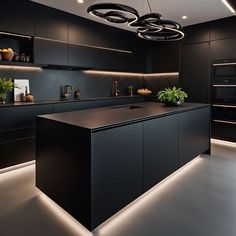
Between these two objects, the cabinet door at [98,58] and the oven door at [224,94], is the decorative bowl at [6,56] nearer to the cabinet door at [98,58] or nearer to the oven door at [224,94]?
the cabinet door at [98,58]

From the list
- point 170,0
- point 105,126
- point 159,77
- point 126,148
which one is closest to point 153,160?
point 126,148

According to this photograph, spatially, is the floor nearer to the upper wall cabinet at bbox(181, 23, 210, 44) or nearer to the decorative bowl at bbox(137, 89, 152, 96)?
the upper wall cabinet at bbox(181, 23, 210, 44)

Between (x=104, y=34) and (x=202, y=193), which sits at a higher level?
(x=104, y=34)

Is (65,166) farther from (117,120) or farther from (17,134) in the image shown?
(17,134)

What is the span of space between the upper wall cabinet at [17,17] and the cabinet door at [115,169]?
8.62 ft

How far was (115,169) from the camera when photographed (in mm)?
1968

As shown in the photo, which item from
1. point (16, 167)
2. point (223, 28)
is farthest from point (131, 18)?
point (223, 28)

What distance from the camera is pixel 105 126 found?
1.85 m

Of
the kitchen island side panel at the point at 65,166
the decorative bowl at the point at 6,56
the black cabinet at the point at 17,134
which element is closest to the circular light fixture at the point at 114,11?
the kitchen island side panel at the point at 65,166

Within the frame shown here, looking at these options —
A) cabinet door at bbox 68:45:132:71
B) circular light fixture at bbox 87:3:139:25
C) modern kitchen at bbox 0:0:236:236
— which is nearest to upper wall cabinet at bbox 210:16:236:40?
modern kitchen at bbox 0:0:236:236

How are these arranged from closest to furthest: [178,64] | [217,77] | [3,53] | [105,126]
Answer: [105,126], [3,53], [217,77], [178,64]

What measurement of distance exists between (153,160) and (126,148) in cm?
53

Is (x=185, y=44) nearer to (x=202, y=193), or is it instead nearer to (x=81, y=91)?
(x=81, y=91)

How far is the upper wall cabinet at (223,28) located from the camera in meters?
4.51
